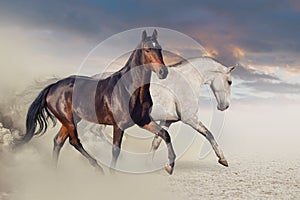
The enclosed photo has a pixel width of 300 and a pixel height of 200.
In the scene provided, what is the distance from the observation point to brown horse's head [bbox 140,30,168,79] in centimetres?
217

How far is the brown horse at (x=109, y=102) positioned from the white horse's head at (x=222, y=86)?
0.49 m

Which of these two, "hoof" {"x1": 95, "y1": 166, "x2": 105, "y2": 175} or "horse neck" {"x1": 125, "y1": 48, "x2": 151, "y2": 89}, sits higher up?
"horse neck" {"x1": 125, "y1": 48, "x2": 151, "y2": 89}

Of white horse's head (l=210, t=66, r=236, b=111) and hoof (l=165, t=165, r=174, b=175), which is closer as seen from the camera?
hoof (l=165, t=165, r=174, b=175)

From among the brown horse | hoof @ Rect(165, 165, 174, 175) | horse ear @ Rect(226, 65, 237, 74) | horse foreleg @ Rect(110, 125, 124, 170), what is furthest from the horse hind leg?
horse ear @ Rect(226, 65, 237, 74)

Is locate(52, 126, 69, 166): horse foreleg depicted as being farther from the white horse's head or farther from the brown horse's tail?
the white horse's head

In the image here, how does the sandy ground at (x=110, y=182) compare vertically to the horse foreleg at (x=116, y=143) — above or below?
below

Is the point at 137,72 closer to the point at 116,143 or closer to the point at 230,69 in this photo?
the point at 116,143

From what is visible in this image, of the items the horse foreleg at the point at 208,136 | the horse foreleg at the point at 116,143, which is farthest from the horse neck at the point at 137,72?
the horse foreleg at the point at 208,136

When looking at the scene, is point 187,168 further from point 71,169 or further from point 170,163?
point 71,169

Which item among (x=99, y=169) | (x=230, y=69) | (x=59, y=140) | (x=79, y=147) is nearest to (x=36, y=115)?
(x=59, y=140)

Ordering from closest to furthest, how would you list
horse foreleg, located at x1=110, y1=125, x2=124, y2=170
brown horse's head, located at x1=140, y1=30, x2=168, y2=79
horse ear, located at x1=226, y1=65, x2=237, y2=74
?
brown horse's head, located at x1=140, y1=30, x2=168, y2=79
horse foreleg, located at x1=110, y1=125, x2=124, y2=170
horse ear, located at x1=226, y1=65, x2=237, y2=74

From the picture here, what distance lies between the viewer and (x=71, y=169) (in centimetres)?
265

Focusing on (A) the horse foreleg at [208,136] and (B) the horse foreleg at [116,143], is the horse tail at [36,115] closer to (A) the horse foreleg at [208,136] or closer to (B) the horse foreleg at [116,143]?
(B) the horse foreleg at [116,143]

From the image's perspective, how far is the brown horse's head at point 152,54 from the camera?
7.13 ft
